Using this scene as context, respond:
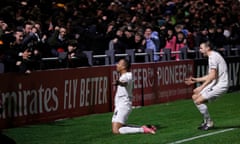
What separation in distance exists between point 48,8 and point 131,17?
6.80 m

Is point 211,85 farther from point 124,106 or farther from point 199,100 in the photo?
point 124,106

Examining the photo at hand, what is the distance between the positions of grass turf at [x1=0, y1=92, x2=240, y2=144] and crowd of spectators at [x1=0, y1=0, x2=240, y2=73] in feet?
5.96

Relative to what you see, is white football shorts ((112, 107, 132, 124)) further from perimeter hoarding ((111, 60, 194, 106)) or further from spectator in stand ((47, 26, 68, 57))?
perimeter hoarding ((111, 60, 194, 106))

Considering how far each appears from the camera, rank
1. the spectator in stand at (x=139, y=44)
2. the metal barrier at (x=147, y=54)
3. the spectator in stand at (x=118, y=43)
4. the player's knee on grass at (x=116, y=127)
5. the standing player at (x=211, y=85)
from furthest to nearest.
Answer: the spectator in stand at (x=139, y=44)
the spectator in stand at (x=118, y=43)
the metal barrier at (x=147, y=54)
the standing player at (x=211, y=85)
the player's knee on grass at (x=116, y=127)

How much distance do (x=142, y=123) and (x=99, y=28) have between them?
23.5ft

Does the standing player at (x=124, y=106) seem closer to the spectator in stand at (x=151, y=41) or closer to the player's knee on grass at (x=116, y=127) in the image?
the player's knee on grass at (x=116, y=127)

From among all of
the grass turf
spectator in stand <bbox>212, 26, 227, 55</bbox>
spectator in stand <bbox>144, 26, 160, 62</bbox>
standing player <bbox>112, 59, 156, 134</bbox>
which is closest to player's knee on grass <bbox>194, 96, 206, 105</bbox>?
the grass turf

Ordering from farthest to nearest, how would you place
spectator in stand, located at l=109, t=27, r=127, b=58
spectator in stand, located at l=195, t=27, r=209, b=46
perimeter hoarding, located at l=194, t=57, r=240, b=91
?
spectator in stand, located at l=195, t=27, r=209, b=46, perimeter hoarding, located at l=194, t=57, r=240, b=91, spectator in stand, located at l=109, t=27, r=127, b=58

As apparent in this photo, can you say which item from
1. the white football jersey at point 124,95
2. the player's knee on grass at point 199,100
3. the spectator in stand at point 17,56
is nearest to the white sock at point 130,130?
the white football jersey at point 124,95

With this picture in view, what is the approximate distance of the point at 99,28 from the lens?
77.5 ft

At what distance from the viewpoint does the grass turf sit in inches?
539

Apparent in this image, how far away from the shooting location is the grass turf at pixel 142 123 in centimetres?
1370

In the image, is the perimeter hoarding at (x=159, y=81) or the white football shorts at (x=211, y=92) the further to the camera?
the perimeter hoarding at (x=159, y=81)

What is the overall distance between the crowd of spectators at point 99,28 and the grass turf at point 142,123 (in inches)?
71.5
